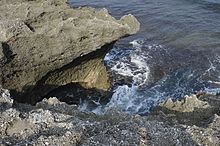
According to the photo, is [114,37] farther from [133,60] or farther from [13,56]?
[133,60]

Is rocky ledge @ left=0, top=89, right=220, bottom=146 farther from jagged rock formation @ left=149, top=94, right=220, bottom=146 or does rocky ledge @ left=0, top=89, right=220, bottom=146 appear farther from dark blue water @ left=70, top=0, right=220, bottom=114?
dark blue water @ left=70, top=0, right=220, bottom=114

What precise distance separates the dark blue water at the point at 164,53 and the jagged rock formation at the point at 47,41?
7.50 feet

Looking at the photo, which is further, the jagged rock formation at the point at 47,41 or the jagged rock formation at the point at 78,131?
the jagged rock formation at the point at 47,41

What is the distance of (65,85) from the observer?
1647 cm

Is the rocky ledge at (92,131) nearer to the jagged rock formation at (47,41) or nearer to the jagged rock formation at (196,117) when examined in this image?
the jagged rock formation at (196,117)

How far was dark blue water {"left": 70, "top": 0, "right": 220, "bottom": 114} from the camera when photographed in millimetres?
17880

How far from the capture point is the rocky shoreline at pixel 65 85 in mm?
8922

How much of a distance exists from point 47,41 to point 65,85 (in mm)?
3076

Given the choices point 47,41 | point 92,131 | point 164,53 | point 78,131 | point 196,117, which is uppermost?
point 47,41

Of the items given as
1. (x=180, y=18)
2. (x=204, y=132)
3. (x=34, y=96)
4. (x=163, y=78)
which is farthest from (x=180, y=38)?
(x=204, y=132)

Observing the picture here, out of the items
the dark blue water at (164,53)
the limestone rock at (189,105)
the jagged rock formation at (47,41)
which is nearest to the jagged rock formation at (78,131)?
the limestone rock at (189,105)

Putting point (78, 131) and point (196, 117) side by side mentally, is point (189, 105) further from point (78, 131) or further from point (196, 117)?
point (78, 131)

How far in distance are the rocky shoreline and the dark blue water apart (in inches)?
68.8

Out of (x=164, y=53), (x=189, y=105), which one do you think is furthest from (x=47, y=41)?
(x=164, y=53)
